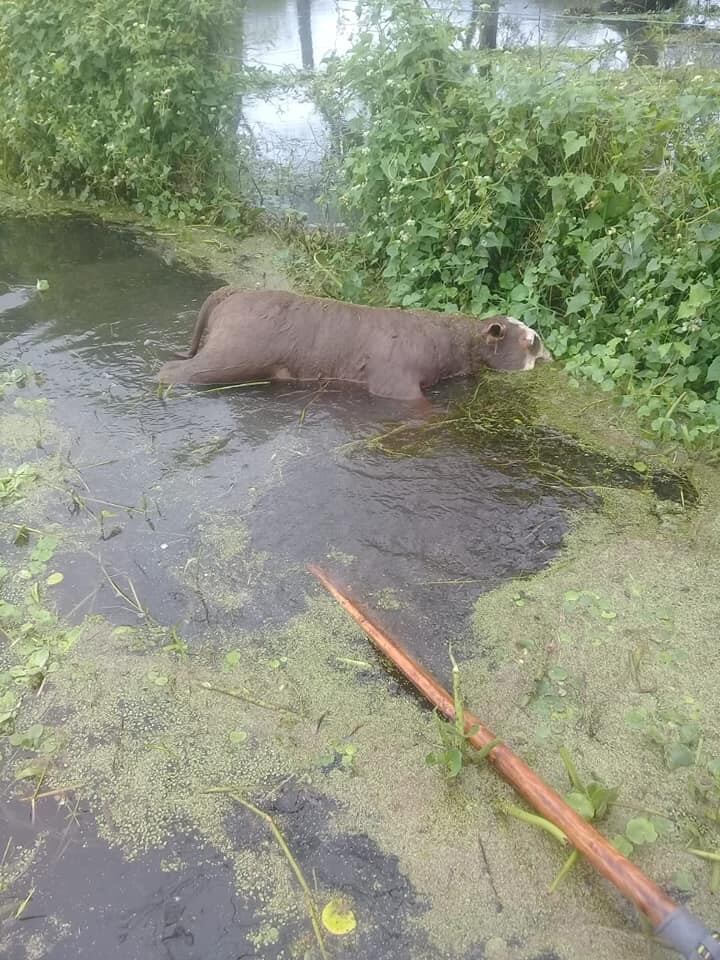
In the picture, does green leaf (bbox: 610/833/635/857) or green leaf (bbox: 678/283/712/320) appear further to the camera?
green leaf (bbox: 678/283/712/320)

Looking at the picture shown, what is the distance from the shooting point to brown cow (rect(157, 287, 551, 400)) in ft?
16.0

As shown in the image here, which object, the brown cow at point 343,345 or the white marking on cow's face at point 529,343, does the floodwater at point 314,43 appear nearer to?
the brown cow at point 343,345

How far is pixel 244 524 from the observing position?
3688mm

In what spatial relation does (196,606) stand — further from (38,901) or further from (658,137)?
(658,137)

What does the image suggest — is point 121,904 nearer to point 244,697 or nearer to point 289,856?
point 289,856

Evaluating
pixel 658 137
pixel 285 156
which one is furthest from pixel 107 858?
pixel 285 156

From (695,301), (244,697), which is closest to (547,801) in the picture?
(244,697)

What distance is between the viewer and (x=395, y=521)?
3721 millimetres

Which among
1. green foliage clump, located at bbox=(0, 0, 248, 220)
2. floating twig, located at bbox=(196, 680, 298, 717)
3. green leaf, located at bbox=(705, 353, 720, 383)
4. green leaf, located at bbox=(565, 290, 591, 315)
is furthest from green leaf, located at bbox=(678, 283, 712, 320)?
green foliage clump, located at bbox=(0, 0, 248, 220)

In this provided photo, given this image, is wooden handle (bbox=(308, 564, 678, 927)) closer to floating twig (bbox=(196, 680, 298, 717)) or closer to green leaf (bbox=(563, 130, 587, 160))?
floating twig (bbox=(196, 680, 298, 717))

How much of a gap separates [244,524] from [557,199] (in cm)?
287

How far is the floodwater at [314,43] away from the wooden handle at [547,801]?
482 centimetres

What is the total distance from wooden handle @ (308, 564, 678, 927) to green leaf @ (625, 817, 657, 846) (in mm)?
185

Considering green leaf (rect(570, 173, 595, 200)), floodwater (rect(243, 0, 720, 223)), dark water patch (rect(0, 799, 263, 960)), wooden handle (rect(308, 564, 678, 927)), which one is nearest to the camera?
wooden handle (rect(308, 564, 678, 927))
